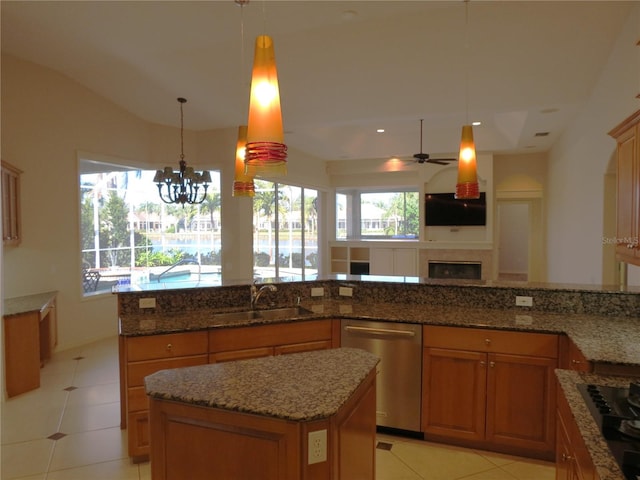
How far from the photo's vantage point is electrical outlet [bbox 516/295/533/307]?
3.01 meters

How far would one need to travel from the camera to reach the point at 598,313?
2.85 meters

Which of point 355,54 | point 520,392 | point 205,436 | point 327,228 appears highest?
point 355,54

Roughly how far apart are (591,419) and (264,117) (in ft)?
5.41

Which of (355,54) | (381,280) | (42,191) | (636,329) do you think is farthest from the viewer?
(42,191)

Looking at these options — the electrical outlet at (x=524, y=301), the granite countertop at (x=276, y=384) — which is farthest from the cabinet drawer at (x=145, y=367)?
the electrical outlet at (x=524, y=301)

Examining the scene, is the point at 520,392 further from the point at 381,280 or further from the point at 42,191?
the point at 42,191

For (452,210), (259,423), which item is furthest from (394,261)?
(259,423)

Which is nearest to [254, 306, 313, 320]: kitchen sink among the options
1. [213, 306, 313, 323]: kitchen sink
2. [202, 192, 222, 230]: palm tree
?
[213, 306, 313, 323]: kitchen sink

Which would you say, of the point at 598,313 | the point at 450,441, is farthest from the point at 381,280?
the point at 598,313

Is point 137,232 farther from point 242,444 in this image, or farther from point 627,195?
point 627,195

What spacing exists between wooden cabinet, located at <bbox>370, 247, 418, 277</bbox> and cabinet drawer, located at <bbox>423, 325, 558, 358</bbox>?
5.91 m

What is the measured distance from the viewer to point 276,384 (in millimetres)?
1630

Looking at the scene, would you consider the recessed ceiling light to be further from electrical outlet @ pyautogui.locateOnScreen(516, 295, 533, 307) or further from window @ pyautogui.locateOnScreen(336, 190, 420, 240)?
window @ pyautogui.locateOnScreen(336, 190, 420, 240)

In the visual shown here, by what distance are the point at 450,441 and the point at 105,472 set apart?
2255mm
